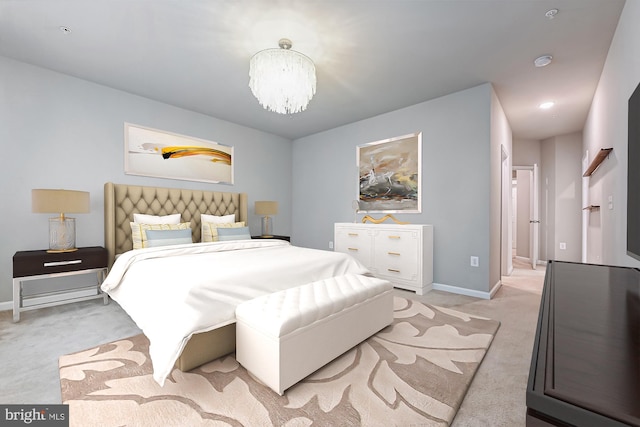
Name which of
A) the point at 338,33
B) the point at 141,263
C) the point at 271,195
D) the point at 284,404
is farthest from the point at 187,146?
the point at 284,404

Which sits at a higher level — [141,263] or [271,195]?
[271,195]

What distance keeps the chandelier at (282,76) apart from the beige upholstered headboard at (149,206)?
217 cm

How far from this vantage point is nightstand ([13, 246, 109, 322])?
2.52 meters

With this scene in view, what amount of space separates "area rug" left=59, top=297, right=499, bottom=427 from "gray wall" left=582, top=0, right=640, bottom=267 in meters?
1.31

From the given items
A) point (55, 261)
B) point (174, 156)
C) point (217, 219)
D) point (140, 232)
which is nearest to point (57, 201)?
point (55, 261)

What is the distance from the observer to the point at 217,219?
4.01 m

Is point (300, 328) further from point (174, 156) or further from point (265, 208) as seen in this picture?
point (174, 156)

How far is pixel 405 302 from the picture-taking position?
3.08 meters

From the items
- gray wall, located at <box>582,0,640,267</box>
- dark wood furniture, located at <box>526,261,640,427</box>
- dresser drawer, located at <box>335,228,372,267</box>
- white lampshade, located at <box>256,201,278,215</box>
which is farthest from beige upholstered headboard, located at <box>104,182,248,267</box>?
gray wall, located at <box>582,0,640,267</box>

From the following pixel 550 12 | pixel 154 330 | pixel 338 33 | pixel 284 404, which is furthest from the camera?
pixel 338 33

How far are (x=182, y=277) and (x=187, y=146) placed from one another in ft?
9.32

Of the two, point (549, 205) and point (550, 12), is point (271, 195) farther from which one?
point (549, 205)

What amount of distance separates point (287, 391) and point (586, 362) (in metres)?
1.39

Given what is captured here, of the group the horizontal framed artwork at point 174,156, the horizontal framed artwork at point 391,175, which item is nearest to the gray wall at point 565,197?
the horizontal framed artwork at point 391,175
